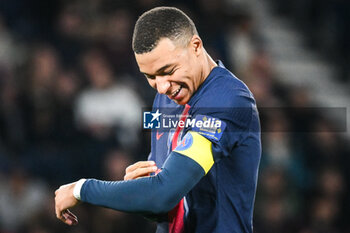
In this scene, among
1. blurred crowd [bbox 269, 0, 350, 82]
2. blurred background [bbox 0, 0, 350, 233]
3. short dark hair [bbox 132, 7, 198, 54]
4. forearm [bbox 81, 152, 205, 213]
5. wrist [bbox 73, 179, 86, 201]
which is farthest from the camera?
blurred crowd [bbox 269, 0, 350, 82]

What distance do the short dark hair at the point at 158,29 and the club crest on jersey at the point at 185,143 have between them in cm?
41

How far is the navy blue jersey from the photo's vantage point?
91.1 inches

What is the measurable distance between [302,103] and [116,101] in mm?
2304

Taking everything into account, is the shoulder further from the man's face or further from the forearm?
the forearm

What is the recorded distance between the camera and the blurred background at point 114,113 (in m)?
5.31

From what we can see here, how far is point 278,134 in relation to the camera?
6180 millimetres

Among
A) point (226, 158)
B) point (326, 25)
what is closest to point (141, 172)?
point (226, 158)

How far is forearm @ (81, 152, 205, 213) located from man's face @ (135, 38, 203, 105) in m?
0.37

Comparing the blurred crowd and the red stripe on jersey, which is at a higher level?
the red stripe on jersey

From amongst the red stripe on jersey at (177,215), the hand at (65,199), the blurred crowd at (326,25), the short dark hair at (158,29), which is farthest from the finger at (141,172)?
the blurred crowd at (326,25)

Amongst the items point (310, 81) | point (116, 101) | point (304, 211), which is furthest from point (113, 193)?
point (310, 81)

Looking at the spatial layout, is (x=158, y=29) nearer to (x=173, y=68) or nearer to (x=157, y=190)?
(x=173, y=68)

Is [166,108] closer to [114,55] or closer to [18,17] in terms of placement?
[114,55]

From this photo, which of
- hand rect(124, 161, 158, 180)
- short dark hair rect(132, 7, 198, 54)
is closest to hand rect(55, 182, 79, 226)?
hand rect(124, 161, 158, 180)
